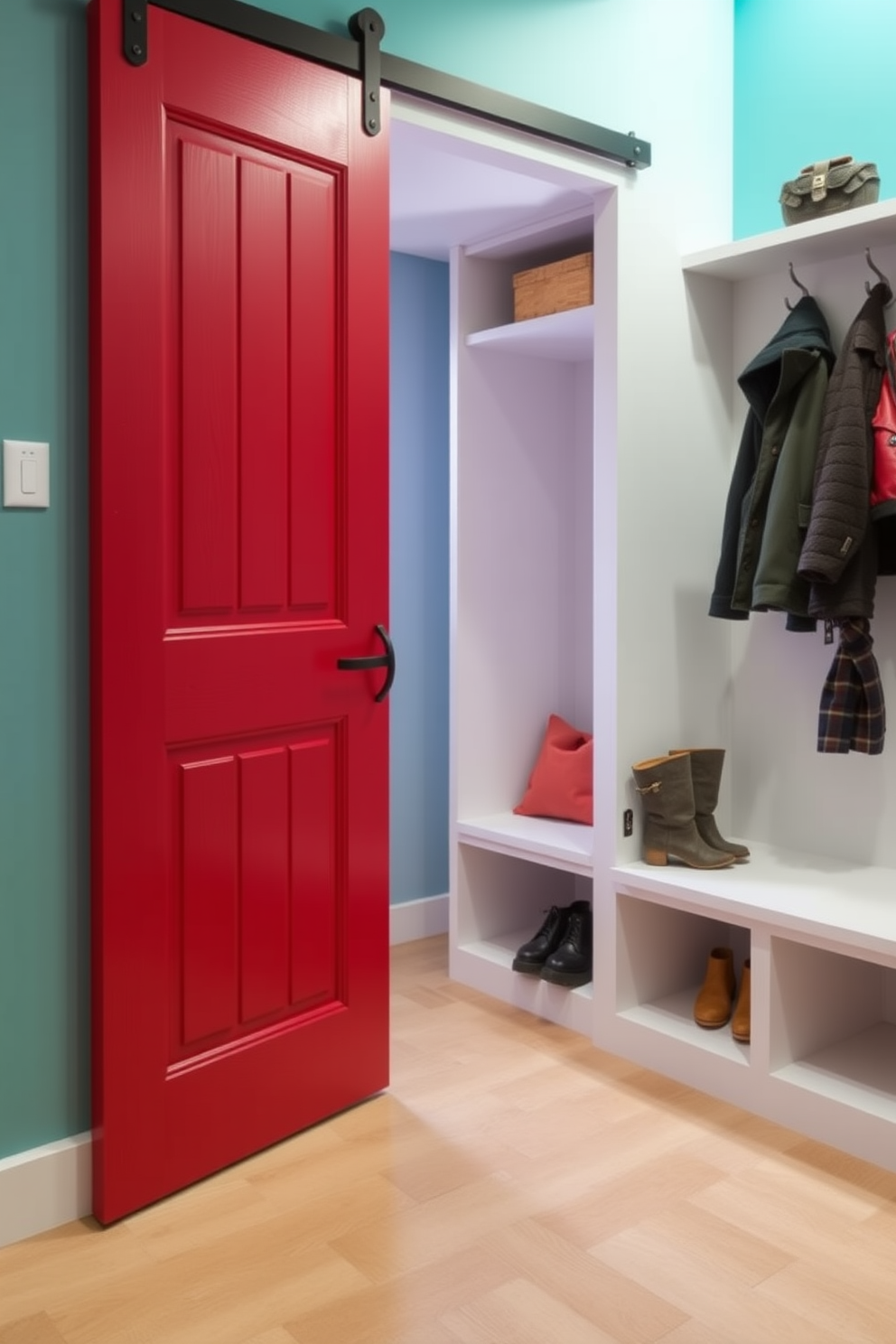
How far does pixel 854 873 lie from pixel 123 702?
1.64 metres

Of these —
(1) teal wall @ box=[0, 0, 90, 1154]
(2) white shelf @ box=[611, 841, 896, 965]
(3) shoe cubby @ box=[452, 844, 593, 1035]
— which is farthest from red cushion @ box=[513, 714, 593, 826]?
(1) teal wall @ box=[0, 0, 90, 1154]

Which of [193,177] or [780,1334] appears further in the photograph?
[193,177]

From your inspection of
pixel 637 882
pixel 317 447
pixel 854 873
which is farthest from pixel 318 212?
pixel 854 873

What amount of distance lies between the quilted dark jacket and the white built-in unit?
9.9 inches

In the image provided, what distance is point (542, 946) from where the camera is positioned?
9.82ft

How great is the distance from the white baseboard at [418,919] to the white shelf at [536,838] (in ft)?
1.63

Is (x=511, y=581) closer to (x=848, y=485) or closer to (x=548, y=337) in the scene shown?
(x=548, y=337)

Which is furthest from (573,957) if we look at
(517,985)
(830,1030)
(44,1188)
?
(44,1188)

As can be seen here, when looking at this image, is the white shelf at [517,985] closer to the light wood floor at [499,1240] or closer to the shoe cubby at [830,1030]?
the light wood floor at [499,1240]

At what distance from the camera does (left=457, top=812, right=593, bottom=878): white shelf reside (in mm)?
2877

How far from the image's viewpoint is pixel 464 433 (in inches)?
126

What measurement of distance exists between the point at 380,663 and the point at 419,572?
1.27 m

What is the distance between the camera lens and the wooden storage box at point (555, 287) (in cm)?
290

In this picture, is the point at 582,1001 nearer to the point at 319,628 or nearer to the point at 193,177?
the point at 319,628
